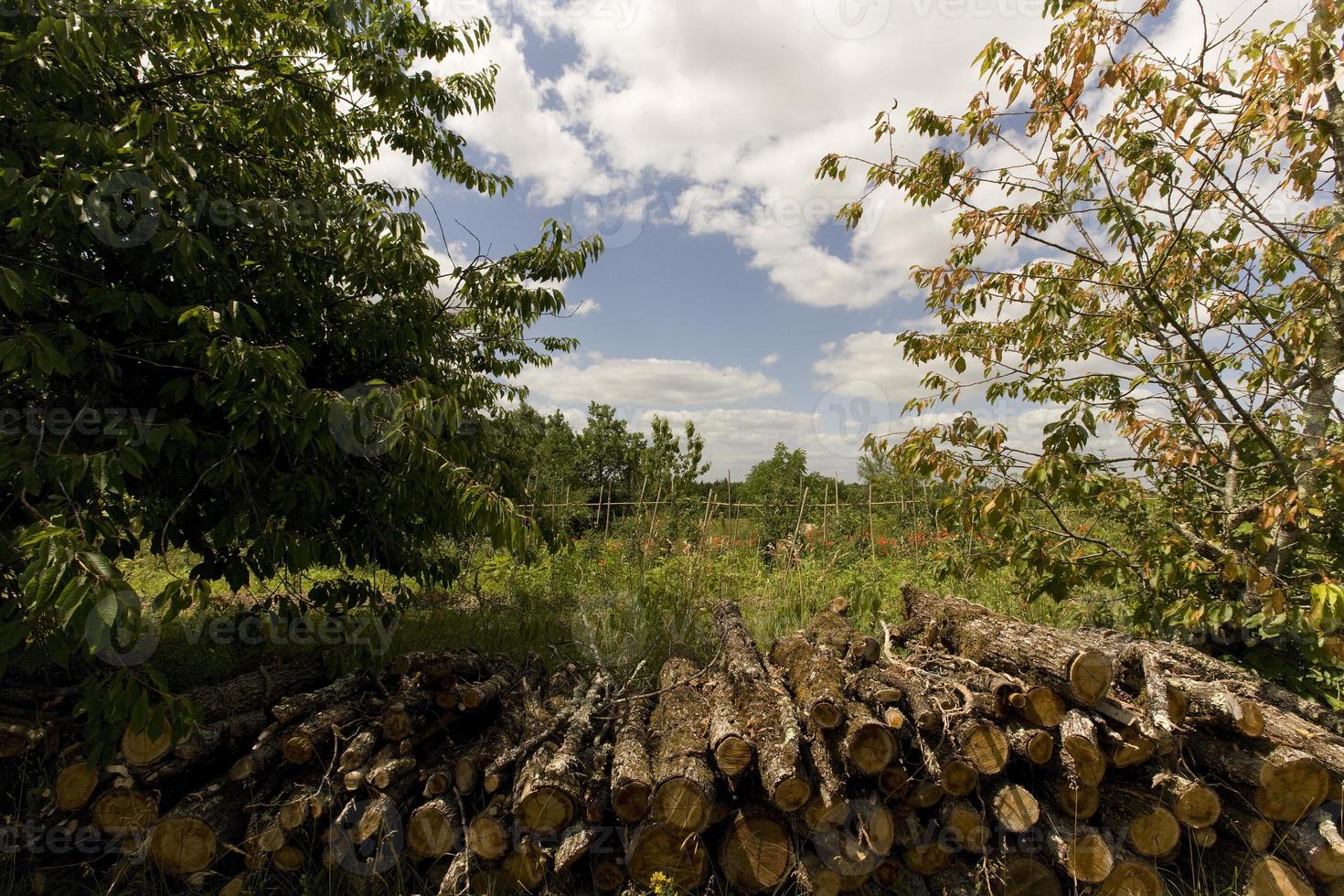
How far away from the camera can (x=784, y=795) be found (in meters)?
2.38

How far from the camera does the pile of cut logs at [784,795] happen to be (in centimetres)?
241

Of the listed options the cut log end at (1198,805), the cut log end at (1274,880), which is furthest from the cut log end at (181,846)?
the cut log end at (1274,880)

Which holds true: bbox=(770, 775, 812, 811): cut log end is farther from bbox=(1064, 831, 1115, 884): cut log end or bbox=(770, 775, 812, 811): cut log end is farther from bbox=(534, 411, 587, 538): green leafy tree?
bbox=(534, 411, 587, 538): green leafy tree

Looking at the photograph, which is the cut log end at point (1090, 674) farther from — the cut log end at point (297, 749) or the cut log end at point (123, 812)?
the cut log end at point (123, 812)

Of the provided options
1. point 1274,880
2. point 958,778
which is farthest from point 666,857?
point 1274,880

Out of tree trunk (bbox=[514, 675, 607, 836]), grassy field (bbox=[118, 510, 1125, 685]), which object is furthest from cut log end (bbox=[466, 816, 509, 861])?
grassy field (bbox=[118, 510, 1125, 685])

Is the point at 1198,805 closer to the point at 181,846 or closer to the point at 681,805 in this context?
the point at 681,805

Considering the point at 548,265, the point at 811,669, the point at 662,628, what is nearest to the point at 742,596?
the point at 662,628

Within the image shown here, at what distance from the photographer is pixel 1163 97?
2.93 m
